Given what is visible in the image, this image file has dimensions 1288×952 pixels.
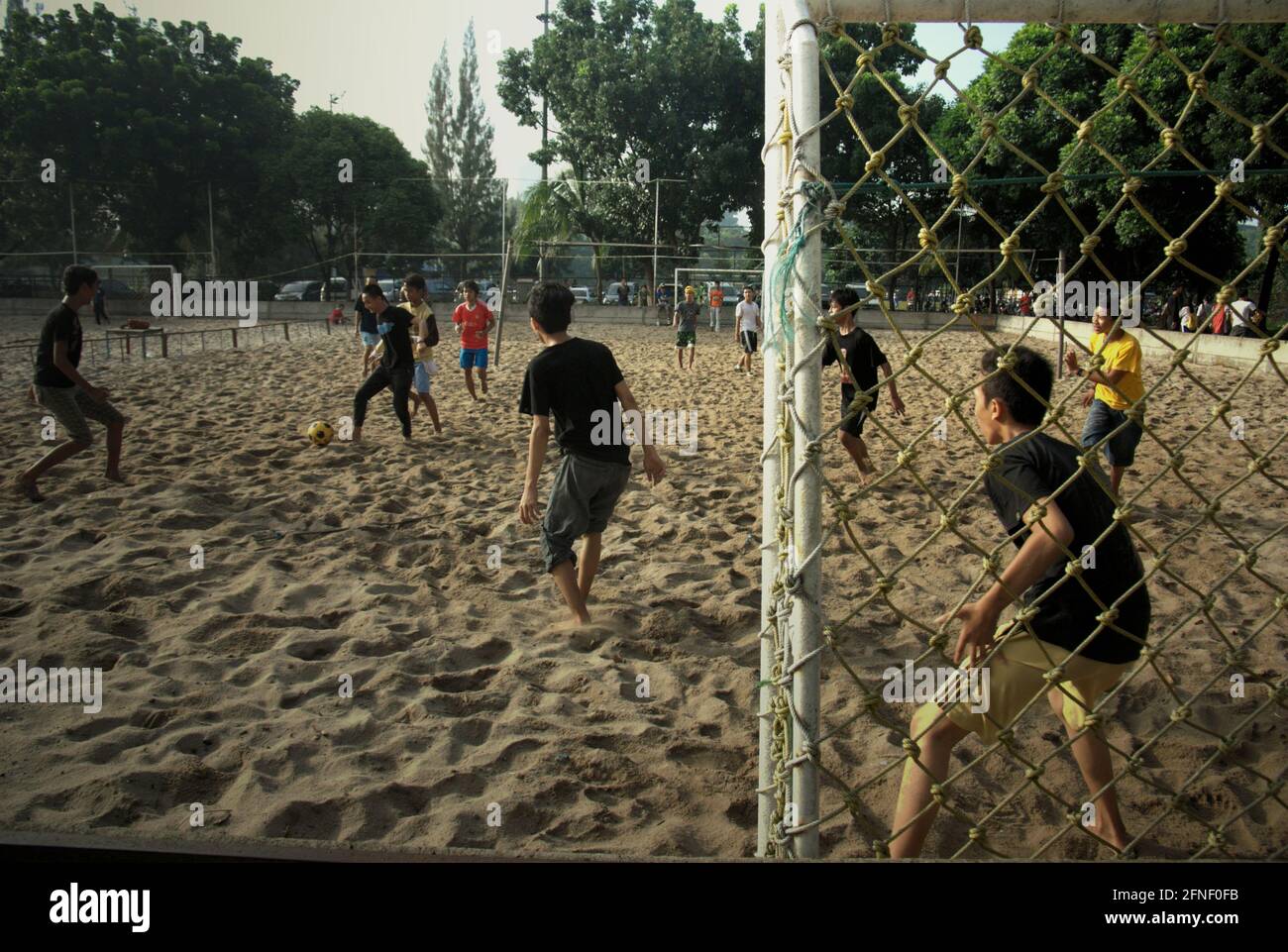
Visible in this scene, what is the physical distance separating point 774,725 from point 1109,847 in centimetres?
128

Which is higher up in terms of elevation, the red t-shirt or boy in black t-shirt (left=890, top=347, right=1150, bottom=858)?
the red t-shirt

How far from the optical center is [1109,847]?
260 centimetres

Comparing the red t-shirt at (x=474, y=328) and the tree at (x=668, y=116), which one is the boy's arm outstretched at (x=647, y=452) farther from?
the tree at (x=668, y=116)

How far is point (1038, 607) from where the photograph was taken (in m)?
2.18

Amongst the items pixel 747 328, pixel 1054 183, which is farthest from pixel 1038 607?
pixel 747 328
